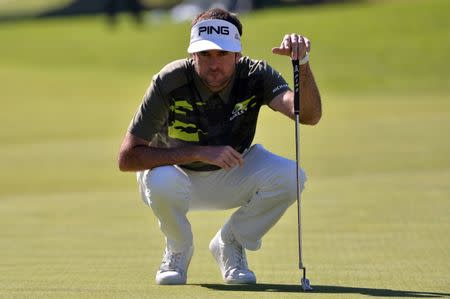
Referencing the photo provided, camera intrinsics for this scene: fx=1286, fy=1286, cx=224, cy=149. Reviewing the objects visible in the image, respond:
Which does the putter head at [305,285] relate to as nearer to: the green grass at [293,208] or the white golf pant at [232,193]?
the green grass at [293,208]

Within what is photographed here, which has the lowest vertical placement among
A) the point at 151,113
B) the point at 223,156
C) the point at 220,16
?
the point at 223,156

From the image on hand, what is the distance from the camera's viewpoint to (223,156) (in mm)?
6449

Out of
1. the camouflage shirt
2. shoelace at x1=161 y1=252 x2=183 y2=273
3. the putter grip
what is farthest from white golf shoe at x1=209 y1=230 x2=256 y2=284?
the putter grip

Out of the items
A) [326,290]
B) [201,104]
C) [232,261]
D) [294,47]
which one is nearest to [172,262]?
[232,261]

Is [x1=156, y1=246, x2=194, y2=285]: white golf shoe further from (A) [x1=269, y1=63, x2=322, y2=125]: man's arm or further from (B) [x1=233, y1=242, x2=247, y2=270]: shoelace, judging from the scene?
(A) [x1=269, y1=63, x2=322, y2=125]: man's arm

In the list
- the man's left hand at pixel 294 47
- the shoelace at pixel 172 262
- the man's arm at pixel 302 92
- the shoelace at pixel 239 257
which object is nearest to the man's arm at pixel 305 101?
the man's arm at pixel 302 92

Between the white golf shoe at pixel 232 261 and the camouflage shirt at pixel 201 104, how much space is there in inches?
23.2

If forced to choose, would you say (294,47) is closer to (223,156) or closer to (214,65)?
(214,65)

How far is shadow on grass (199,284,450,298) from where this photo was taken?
595cm

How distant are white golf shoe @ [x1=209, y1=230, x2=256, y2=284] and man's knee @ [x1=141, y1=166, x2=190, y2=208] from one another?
1.55 ft

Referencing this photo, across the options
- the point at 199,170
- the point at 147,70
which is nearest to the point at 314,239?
the point at 199,170

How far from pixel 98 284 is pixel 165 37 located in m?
44.5

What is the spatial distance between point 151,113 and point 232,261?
37.2 inches

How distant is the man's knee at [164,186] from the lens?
6.61 m
